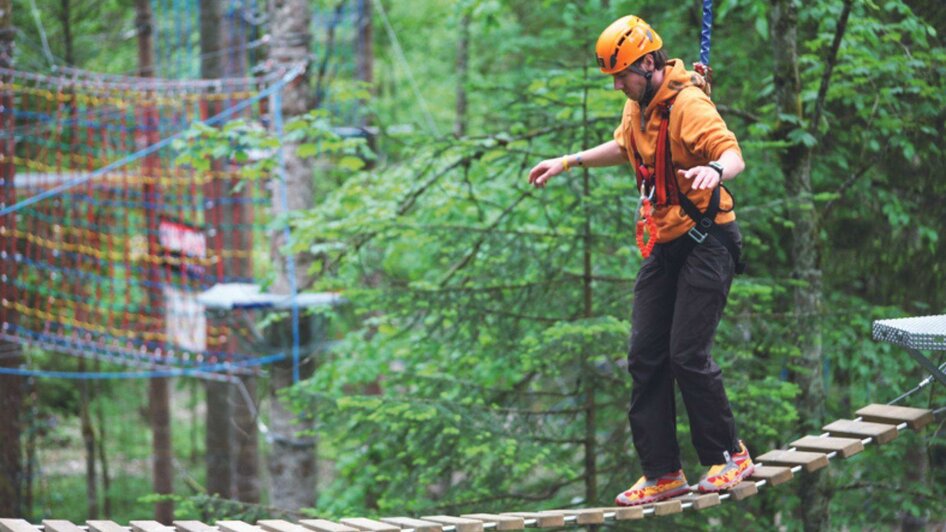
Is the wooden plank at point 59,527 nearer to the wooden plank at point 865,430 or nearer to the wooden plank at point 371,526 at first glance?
the wooden plank at point 371,526

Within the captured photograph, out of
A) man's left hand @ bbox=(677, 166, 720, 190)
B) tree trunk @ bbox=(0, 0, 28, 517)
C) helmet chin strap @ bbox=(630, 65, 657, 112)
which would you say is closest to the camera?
man's left hand @ bbox=(677, 166, 720, 190)

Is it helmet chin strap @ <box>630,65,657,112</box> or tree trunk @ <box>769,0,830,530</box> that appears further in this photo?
tree trunk @ <box>769,0,830,530</box>

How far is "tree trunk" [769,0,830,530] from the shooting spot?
5.74m

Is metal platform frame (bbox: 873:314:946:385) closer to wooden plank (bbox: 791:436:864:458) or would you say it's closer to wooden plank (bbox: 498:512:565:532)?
wooden plank (bbox: 791:436:864:458)

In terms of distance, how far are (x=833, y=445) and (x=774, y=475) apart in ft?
1.05

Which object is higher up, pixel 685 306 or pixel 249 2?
pixel 249 2

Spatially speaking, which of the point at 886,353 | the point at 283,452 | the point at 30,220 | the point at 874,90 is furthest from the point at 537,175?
the point at 30,220

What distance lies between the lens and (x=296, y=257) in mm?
7547

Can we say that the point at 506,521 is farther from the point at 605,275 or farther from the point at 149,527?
the point at 605,275

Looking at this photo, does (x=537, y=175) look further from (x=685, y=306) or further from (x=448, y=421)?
(x=448, y=421)

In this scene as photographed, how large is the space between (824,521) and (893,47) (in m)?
2.55

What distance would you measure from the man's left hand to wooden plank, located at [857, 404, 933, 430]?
1.60 meters

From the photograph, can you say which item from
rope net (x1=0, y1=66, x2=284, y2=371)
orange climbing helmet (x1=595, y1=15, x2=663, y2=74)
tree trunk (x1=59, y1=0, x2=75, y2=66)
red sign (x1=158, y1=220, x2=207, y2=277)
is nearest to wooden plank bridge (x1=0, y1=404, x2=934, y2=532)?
orange climbing helmet (x1=595, y1=15, x2=663, y2=74)

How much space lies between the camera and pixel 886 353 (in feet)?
21.0
